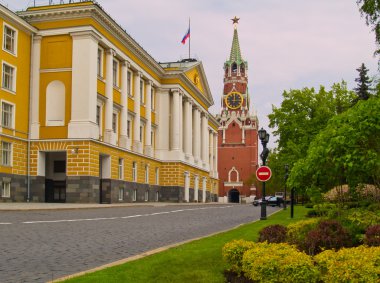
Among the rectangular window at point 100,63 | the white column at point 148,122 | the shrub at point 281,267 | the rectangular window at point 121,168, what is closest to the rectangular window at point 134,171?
the rectangular window at point 121,168

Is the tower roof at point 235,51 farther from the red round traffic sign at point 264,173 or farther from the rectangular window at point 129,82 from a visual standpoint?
the red round traffic sign at point 264,173

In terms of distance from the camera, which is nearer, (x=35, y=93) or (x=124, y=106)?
(x=35, y=93)

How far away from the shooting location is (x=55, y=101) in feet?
139

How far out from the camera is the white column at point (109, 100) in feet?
149

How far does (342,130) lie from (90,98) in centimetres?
3319

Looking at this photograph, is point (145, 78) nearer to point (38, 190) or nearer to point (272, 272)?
point (38, 190)

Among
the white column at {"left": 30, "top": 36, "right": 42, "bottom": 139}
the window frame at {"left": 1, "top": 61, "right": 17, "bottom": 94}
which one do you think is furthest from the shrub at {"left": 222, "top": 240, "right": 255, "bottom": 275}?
the white column at {"left": 30, "top": 36, "right": 42, "bottom": 139}

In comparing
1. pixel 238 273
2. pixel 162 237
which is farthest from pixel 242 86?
pixel 238 273

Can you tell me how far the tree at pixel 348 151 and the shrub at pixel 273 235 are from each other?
38.9 inches

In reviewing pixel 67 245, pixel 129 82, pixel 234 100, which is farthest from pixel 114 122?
pixel 234 100

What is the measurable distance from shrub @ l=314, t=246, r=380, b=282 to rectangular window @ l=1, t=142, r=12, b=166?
34.4 meters

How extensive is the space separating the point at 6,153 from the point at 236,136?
3507 inches

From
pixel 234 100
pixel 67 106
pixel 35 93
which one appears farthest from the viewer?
pixel 234 100

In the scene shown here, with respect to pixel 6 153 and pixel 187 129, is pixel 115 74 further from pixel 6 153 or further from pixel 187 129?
pixel 187 129
